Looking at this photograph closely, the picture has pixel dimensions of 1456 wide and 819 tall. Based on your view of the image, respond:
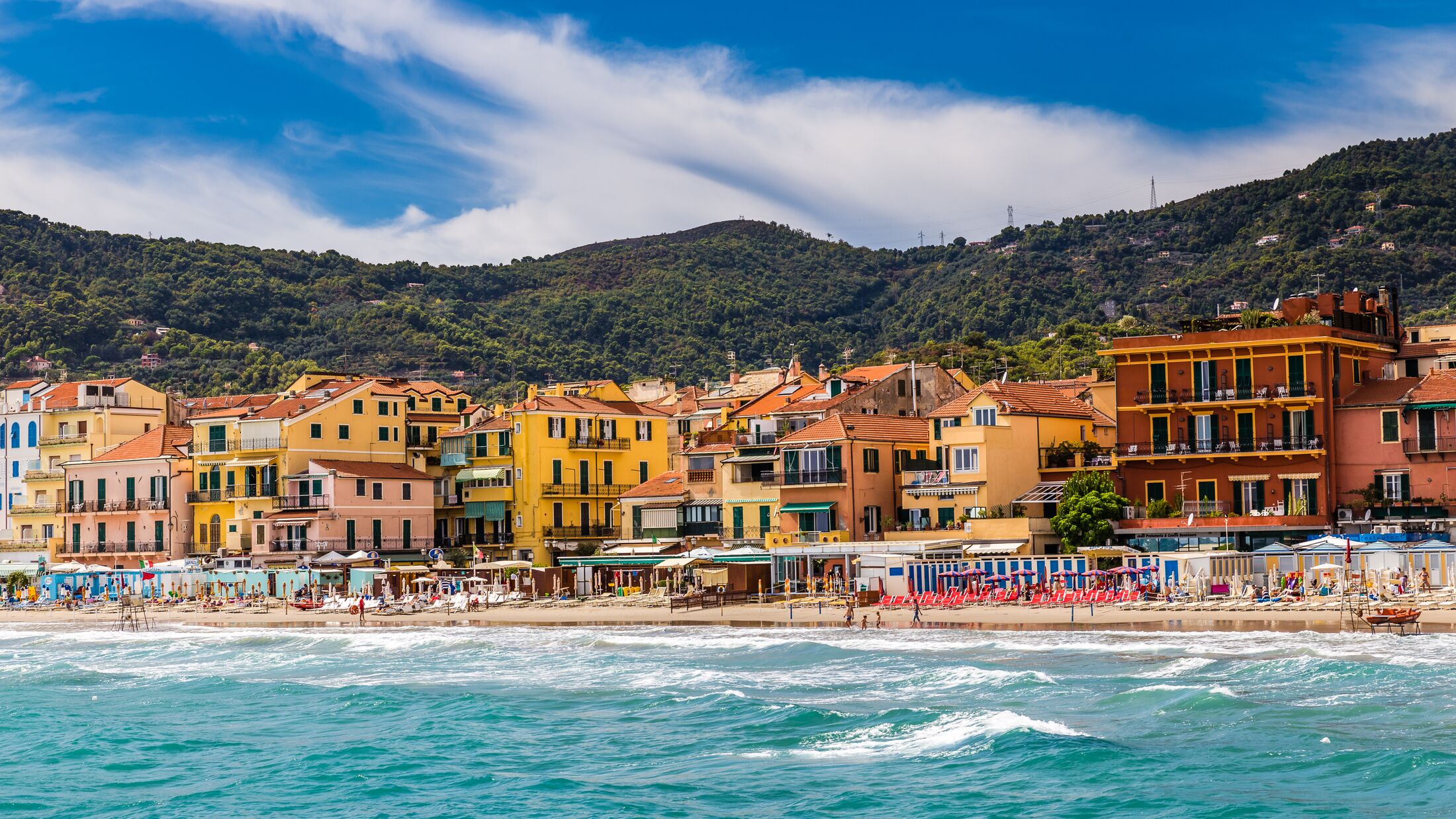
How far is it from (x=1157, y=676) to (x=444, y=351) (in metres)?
111

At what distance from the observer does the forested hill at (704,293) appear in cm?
13175

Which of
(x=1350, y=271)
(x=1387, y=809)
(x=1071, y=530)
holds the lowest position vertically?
(x=1387, y=809)

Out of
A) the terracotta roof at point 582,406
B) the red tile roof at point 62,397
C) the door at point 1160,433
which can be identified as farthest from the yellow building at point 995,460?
the red tile roof at point 62,397

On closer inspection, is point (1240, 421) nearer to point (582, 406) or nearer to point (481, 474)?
point (582, 406)

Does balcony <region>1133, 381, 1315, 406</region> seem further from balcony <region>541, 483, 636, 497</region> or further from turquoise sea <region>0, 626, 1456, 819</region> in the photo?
balcony <region>541, 483, 636, 497</region>

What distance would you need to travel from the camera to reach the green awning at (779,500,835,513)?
213 feet

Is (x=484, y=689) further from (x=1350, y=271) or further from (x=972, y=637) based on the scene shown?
(x=1350, y=271)

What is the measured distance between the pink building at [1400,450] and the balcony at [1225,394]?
1.70 metres

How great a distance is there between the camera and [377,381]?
80062 millimetres

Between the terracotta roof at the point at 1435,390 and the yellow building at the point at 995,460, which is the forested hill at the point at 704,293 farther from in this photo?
the terracotta roof at the point at 1435,390

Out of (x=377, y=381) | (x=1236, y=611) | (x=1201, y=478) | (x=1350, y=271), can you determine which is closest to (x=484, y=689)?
(x=1236, y=611)

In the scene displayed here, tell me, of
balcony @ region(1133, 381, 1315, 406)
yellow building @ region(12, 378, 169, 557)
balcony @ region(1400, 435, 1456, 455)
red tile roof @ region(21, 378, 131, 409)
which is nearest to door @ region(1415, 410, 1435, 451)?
balcony @ region(1400, 435, 1456, 455)

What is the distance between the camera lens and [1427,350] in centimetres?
6319

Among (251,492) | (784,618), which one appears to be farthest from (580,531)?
(784,618)
